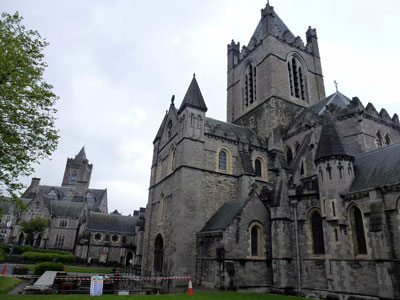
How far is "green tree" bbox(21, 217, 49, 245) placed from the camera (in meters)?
46.3

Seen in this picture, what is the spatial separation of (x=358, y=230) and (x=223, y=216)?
8.68 m

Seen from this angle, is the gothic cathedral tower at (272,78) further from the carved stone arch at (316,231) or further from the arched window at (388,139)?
the carved stone arch at (316,231)

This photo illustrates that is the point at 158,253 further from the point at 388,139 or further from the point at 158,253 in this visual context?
the point at 388,139

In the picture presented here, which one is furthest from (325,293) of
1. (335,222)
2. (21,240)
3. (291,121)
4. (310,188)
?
(21,240)

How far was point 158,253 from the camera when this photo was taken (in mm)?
24562

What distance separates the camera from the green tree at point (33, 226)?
152ft

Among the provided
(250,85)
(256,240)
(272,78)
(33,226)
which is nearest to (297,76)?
(272,78)

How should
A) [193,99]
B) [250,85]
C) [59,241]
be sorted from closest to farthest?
[193,99], [250,85], [59,241]

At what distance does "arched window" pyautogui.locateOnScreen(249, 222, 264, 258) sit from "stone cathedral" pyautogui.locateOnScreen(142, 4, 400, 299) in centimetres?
7

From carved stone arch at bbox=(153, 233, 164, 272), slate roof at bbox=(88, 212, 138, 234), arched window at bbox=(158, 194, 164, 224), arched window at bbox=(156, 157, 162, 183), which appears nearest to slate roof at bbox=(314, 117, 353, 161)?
arched window at bbox=(158, 194, 164, 224)

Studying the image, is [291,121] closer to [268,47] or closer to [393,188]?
[268,47]

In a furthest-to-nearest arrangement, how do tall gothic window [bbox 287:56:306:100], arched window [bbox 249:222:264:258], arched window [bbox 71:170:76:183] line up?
arched window [bbox 71:170:76:183] → tall gothic window [bbox 287:56:306:100] → arched window [bbox 249:222:264:258]

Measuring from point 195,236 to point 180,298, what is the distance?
8.59m

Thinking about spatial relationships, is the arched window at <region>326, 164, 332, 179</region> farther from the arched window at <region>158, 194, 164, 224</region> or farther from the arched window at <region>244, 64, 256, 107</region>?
the arched window at <region>244, 64, 256, 107</region>
